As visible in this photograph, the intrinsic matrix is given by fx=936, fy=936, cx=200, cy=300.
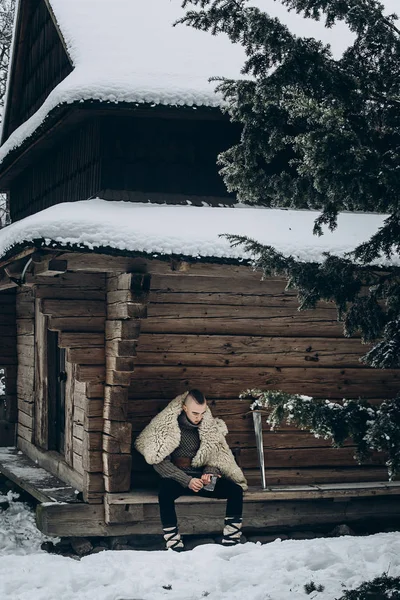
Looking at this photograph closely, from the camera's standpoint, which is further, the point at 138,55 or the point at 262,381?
the point at 138,55

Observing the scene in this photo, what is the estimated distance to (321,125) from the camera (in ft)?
17.1

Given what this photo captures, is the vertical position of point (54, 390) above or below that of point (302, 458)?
above

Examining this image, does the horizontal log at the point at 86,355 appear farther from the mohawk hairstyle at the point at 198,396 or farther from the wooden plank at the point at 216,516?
the wooden plank at the point at 216,516

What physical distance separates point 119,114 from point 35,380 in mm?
4047

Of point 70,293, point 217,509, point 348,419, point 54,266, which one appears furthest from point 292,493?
point 348,419

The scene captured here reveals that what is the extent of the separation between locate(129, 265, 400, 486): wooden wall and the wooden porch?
27cm

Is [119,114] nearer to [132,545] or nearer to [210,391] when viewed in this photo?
[210,391]

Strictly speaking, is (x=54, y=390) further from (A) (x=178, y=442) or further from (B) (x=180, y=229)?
(B) (x=180, y=229)

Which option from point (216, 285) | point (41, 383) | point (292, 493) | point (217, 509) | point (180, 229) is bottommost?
point (217, 509)

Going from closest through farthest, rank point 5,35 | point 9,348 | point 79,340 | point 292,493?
point 79,340 < point 292,493 < point 9,348 < point 5,35

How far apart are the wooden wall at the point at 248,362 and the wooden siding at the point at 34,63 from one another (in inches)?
158

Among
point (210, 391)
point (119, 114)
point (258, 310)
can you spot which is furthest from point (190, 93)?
point (210, 391)

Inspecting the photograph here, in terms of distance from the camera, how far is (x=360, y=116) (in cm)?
557

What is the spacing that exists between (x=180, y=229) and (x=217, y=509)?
2.74m
